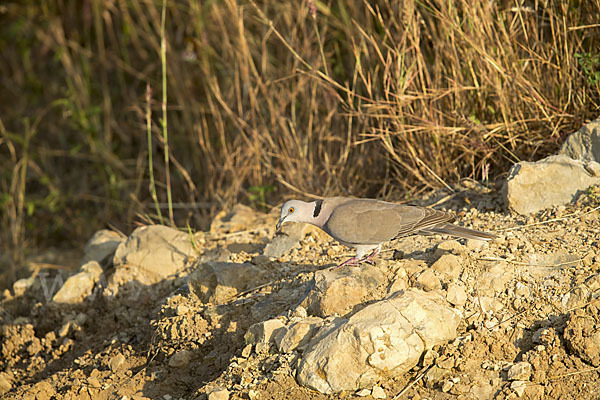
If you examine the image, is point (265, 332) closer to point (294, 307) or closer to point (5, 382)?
point (294, 307)

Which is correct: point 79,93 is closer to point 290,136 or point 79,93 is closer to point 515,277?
point 290,136

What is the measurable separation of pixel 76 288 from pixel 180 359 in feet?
4.72

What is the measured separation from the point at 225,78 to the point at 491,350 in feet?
14.0

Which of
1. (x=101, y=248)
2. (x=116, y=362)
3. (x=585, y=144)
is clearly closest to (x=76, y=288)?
(x=101, y=248)

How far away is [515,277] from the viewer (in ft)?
10.4

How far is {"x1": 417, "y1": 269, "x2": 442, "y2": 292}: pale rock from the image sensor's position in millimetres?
3152

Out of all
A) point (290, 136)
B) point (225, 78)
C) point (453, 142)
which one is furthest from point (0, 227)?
point (453, 142)

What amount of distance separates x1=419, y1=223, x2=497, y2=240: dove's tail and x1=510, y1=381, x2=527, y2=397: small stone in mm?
832

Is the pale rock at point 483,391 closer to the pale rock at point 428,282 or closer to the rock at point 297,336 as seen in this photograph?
the pale rock at point 428,282

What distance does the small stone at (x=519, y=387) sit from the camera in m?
2.69

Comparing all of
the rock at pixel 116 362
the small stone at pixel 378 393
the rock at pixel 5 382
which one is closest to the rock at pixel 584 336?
the small stone at pixel 378 393

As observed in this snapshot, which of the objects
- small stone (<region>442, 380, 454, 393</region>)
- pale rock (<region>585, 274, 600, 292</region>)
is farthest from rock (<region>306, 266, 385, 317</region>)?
pale rock (<region>585, 274, 600, 292</region>)

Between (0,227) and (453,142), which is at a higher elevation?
(453,142)

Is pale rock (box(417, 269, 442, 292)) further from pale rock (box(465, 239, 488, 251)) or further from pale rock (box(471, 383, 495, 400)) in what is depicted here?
pale rock (box(471, 383, 495, 400))
